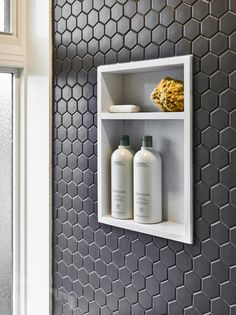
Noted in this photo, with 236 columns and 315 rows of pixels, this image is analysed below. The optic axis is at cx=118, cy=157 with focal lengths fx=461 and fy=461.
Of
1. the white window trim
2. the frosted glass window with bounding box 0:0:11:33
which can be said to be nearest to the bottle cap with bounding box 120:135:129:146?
the white window trim

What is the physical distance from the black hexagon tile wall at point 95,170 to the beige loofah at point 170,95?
0.19 ft

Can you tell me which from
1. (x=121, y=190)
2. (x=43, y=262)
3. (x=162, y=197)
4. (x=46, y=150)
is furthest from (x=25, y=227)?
(x=162, y=197)

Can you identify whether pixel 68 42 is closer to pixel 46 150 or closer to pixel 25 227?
pixel 46 150

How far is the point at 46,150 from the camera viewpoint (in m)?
1.70

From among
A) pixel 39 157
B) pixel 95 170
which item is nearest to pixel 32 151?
pixel 39 157

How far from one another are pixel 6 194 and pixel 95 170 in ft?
1.49

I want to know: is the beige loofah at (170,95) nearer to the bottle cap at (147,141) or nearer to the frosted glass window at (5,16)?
the bottle cap at (147,141)

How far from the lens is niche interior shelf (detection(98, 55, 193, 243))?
1.26m

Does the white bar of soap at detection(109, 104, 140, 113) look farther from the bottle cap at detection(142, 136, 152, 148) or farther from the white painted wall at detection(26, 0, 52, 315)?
the white painted wall at detection(26, 0, 52, 315)

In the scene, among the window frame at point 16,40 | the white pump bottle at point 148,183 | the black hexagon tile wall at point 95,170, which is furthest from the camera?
the window frame at point 16,40

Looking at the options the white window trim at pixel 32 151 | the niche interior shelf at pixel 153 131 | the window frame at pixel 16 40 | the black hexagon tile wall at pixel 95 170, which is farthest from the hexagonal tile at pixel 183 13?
the window frame at pixel 16 40

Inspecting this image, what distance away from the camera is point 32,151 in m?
1.75

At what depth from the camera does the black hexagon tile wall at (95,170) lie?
1.19 m

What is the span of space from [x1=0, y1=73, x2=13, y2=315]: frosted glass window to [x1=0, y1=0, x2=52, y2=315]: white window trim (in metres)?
0.02
